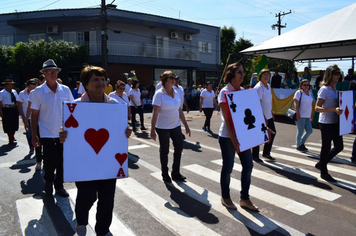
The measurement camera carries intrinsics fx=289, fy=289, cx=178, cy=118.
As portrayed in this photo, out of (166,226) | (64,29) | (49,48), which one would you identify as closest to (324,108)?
(166,226)

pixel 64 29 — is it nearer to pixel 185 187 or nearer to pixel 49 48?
pixel 49 48

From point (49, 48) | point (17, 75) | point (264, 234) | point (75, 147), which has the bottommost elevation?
point (264, 234)

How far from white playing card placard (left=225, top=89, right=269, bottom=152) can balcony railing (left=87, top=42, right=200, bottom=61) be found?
24.1m

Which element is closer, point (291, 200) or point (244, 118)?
point (244, 118)

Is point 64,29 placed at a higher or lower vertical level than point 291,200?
higher

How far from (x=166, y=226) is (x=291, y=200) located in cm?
209

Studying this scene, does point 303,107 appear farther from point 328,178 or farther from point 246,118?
point 246,118

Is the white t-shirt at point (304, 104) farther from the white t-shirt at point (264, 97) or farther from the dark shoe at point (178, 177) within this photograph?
the dark shoe at point (178, 177)

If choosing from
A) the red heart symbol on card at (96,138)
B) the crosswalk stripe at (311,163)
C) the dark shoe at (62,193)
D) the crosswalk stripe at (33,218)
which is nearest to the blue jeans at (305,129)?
the crosswalk stripe at (311,163)

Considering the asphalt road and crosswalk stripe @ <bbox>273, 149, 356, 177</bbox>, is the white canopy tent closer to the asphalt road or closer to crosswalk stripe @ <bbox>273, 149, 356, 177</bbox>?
crosswalk stripe @ <bbox>273, 149, 356, 177</bbox>

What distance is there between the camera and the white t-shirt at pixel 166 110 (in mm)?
5148

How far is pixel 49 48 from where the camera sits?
2444cm

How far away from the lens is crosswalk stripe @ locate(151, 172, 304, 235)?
360 centimetres

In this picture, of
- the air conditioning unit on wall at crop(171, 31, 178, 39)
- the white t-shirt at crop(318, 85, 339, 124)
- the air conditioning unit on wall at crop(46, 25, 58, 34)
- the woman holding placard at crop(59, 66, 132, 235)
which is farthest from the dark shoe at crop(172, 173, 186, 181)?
the air conditioning unit on wall at crop(171, 31, 178, 39)
